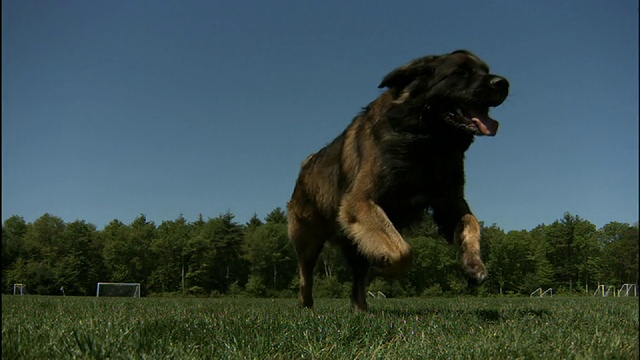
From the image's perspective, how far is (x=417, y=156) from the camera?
5.14 meters

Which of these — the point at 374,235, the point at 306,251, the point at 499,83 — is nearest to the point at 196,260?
the point at 306,251

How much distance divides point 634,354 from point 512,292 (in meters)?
39.0

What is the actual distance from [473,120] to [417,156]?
63 centimetres

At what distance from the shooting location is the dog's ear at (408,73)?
5.34 metres

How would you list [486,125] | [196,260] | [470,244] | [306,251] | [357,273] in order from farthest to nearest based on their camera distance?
[196,260] < [306,251] < [357,273] < [470,244] < [486,125]

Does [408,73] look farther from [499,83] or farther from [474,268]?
[474,268]

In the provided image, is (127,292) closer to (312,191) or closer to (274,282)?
(274,282)

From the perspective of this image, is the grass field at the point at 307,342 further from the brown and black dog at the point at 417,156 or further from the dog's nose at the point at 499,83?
the dog's nose at the point at 499,83

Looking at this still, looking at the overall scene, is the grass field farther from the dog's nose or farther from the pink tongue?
the dog's nose

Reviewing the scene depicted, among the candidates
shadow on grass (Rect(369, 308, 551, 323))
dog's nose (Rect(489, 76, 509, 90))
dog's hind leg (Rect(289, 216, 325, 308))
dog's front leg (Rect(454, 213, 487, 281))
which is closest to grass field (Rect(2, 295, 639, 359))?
shadow on grass (Rect(369, 308, 551, 323))

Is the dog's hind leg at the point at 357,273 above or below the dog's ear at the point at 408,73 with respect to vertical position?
below

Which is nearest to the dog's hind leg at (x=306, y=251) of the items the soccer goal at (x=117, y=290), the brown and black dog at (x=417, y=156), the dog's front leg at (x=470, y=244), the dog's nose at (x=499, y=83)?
the brown and black dog at (x=417, y=156)

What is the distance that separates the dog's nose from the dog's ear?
67cm

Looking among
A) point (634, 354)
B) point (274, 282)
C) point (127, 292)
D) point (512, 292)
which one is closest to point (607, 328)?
point (634, 354)
